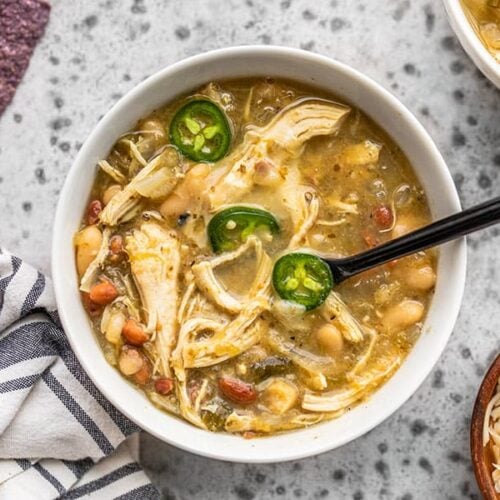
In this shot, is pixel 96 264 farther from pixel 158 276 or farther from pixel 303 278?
pixel 303 278

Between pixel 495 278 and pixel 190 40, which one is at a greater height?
pixel 190 40

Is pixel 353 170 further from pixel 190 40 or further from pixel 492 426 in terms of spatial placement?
pixel 492 426

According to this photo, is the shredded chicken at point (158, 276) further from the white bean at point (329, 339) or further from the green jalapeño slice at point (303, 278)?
the white bean at point (329, 339)

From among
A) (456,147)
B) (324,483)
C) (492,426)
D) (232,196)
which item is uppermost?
(456,147)

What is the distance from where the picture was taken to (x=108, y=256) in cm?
315

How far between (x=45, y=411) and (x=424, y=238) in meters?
1.36

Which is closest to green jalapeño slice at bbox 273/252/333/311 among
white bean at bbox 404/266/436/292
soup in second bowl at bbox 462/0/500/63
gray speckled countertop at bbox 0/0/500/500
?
white bean at bbox 404/266/436/292

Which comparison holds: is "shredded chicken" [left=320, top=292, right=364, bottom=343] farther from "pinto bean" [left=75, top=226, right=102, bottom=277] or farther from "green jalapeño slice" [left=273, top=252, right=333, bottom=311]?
"pinto bean" [left=75, top=226, right=102, bottom=277]

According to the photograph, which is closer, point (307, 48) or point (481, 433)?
point (481, 433)

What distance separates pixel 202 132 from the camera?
3150 millimetres

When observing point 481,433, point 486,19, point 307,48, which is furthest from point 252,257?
point 486,19

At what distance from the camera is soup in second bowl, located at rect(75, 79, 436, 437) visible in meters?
3.13

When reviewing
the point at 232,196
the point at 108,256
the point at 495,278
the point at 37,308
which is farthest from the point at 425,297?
the point at 37,308

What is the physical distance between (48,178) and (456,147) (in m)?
1.39
